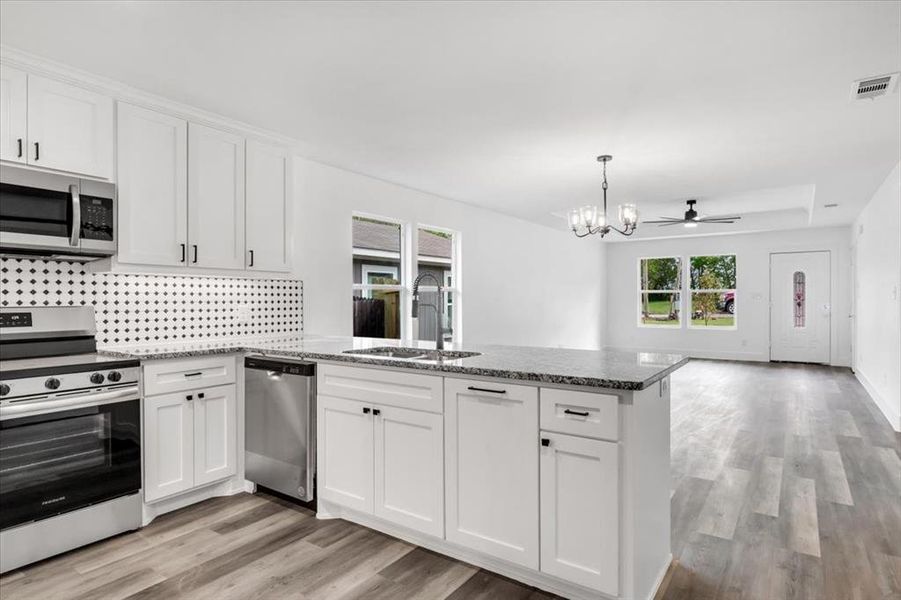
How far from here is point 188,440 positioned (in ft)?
9.65

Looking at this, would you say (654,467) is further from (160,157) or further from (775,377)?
(775,377)

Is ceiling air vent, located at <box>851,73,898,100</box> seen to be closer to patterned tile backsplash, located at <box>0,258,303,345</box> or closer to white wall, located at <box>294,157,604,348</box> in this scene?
white wall, located at <box>294,157,604,348</box>

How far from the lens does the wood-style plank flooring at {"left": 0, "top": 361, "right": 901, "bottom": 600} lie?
7.04ft

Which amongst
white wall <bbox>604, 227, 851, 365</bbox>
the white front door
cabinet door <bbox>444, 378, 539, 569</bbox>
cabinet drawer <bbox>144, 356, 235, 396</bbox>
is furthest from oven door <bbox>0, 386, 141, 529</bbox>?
the white front door

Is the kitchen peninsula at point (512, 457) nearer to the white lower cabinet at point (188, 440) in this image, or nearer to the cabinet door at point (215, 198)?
the white lower cabinet at point (188, 440)

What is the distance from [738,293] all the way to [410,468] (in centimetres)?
931

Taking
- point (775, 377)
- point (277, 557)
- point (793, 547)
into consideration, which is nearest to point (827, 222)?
point (775, 377)

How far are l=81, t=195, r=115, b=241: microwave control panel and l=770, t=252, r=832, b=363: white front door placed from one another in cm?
1027

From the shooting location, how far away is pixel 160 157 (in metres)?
3.09

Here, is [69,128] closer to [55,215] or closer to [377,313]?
[55,215]

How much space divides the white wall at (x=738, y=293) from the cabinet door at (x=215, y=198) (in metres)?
9.02

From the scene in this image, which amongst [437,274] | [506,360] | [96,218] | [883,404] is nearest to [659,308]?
[883,404]

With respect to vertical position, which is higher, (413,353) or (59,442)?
(413,353)

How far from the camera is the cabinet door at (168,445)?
275 centimetres
